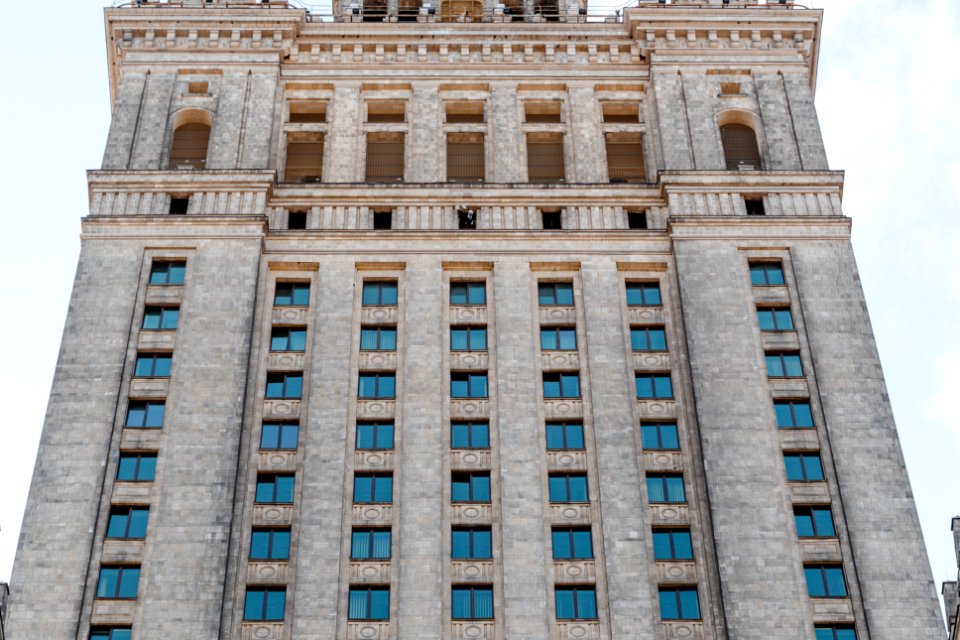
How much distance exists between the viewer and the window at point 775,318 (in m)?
65.8

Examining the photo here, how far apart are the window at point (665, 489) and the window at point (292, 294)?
1632 centimetres

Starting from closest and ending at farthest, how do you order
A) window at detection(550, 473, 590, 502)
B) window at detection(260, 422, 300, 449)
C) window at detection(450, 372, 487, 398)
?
window at detection(550, 473, 590, 502) → window at detection(260, 422, 300, 449) → window at detection(450, 372, 487, 398)

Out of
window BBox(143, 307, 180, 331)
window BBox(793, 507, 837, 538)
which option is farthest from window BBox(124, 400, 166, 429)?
window BBox(793, 507, 837, 538)

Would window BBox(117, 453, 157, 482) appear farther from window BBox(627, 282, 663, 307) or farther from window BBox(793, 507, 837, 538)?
window BBox(793, 507, 837, 538)

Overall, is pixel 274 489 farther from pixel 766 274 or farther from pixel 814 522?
pixel 766 274

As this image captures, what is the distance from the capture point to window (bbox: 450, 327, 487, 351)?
6556 centimetres

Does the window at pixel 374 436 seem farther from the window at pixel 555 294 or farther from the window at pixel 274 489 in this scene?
the window at pixel 555 294

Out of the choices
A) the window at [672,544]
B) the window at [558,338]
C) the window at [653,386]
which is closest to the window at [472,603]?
the window at [672,544]

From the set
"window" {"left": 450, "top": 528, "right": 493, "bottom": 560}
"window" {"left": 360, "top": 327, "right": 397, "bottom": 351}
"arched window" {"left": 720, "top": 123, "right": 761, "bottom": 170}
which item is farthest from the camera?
"arched window" {"left": 720, "top": 123, "right": 761, "bottom": 170}

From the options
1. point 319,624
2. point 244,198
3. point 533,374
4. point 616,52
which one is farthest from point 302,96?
point 319,624

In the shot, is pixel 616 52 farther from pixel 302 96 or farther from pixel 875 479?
pixel 875 479

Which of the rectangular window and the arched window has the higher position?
the arched window

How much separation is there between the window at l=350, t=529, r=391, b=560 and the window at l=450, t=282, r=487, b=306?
12003 mm

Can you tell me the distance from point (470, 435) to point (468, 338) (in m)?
5.03
